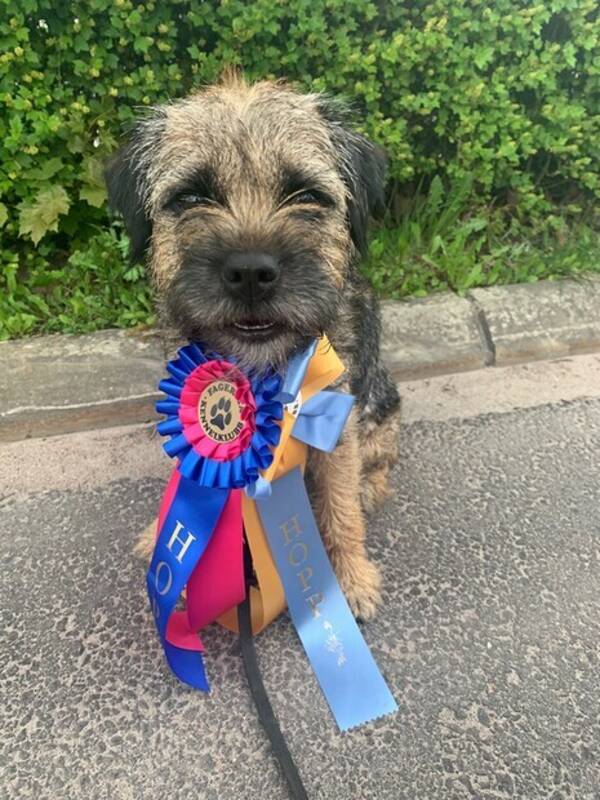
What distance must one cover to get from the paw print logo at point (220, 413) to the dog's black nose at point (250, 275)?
42cm

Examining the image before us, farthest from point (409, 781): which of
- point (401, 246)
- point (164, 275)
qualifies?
point (401, 246)

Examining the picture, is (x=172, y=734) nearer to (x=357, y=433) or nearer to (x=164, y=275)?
(x=357, y=433)

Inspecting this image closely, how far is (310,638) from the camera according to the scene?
2.25 m

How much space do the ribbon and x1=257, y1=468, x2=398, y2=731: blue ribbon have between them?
0.03 ft

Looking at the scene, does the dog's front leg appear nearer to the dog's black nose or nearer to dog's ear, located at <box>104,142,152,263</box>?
the dog's black nose

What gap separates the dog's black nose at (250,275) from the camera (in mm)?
1868

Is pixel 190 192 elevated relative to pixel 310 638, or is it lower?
elevated

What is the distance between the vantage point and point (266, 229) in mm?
1999

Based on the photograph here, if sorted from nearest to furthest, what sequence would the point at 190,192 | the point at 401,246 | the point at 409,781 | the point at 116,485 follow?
the point at 409,781 → the point at 190,192 → the point at 116,485 → the point at 401,246

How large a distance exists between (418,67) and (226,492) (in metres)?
3.36

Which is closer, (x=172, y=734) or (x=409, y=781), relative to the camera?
(x=409, y=781)

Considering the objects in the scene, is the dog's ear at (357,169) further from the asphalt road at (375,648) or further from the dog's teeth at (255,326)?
the asphalt road at (375,648)

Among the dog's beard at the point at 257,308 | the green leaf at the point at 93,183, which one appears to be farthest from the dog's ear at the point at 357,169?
the green leaf at the point at 93,183

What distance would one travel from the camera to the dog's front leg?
252cm
